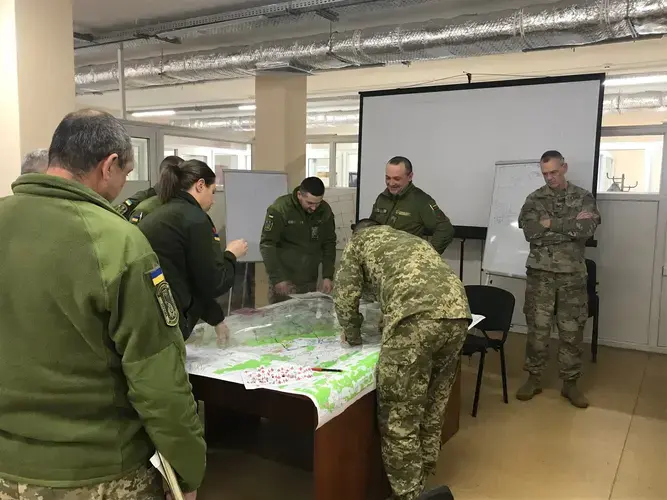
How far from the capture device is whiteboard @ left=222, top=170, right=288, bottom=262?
5223mm

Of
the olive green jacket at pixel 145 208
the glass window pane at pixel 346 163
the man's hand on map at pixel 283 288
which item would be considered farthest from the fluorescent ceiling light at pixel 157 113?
the olive green jacket at pixel 145 208

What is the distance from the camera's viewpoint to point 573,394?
367cm

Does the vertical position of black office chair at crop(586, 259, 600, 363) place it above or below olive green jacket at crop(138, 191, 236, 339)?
below

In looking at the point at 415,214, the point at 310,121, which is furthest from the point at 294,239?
the point at 310,121

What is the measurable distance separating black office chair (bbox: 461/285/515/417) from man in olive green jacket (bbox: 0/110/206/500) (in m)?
2.62

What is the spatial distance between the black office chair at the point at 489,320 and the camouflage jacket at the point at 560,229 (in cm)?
36

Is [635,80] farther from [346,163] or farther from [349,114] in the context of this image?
[346,163]

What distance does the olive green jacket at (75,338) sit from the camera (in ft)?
3.50

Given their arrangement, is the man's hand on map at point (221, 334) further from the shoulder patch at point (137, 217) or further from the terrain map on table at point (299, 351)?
the shoulder patch at point (137, 217)

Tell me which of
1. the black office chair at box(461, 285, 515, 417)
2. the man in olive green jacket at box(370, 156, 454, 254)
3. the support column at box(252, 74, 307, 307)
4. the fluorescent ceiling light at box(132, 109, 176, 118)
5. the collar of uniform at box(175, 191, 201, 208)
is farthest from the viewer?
the fluorescent ceiling light at box(132, 109, 176, 118)

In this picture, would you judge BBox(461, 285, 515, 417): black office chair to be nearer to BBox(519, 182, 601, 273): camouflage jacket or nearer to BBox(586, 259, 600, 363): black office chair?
BBox(519, 182, 601, 273): camouflage jacket

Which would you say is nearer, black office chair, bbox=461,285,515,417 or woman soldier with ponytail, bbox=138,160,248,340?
woman soldier with ponytail, bbox=138,160,248,340

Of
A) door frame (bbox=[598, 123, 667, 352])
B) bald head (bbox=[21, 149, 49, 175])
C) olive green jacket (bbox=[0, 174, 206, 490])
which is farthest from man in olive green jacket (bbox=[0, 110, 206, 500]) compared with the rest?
door frame (bbox=[598, 123, 667, 352])

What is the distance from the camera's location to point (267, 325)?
2648 millimetres
